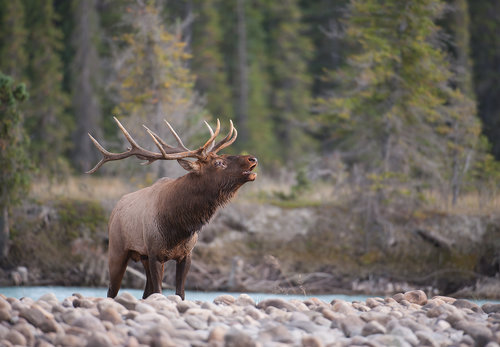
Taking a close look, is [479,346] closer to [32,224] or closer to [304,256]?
[304,256]

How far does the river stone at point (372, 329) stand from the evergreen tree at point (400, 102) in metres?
9.07

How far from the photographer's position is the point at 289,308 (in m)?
6.75

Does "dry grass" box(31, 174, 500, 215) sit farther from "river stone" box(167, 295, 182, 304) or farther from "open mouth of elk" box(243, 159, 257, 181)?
"river stone" box(167, 295, 182, 304)

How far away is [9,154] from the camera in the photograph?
45.2 ft

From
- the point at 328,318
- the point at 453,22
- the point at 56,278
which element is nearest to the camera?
the point at 328,318

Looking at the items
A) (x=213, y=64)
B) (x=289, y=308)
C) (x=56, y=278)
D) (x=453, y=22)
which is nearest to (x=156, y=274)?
(x=289, y=308)

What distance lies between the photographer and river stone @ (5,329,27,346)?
5441 mm

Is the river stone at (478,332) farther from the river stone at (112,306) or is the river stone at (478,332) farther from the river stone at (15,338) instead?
the river stone at (15,338)

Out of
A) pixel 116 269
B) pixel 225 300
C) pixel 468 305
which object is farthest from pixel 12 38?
pixel 468 305

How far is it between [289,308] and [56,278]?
8275mm

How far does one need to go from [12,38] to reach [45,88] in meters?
1.82

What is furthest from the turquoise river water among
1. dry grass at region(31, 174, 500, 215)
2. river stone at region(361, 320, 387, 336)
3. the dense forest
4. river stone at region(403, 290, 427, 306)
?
river stone at region(361, 320, 387, 336)

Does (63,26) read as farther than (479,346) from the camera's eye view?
Yes

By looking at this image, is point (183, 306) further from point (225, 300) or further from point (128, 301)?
point (225, 300)
